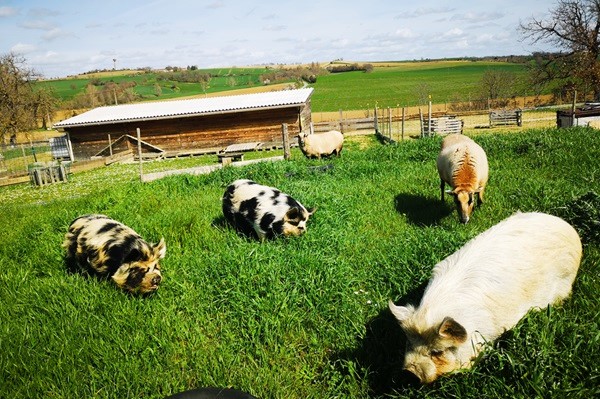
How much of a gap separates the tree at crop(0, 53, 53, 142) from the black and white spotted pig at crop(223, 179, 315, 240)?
46.1 metres

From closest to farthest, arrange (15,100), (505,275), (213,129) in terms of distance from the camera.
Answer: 1. (505,275)
2. (213,129)
3. (15,100)

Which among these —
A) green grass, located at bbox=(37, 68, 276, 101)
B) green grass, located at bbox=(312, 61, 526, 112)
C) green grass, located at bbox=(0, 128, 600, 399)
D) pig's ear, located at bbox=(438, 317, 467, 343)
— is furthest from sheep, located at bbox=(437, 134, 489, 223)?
green grass, located at bbox=(37, 68, 276, 101)

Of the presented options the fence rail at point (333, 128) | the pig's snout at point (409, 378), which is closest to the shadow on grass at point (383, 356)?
the pig's snout at point (409, 378)

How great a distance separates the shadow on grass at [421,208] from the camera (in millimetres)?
6707

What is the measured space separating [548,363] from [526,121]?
33411 mm

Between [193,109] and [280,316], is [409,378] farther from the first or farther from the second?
[193,109]

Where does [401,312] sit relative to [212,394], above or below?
above

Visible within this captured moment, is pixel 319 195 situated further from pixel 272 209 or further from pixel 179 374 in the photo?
pixel 179 374

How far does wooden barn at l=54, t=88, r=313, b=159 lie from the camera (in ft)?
86.1

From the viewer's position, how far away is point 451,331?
2.68m

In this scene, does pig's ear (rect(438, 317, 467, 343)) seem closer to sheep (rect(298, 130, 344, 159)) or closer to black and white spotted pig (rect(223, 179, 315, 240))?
black and white spotted pig (rect(223, 179, 315, 240))

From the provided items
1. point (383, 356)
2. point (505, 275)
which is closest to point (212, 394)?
point (383, 356)

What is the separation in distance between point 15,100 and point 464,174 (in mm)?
52306

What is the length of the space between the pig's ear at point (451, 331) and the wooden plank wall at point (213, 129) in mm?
23928
